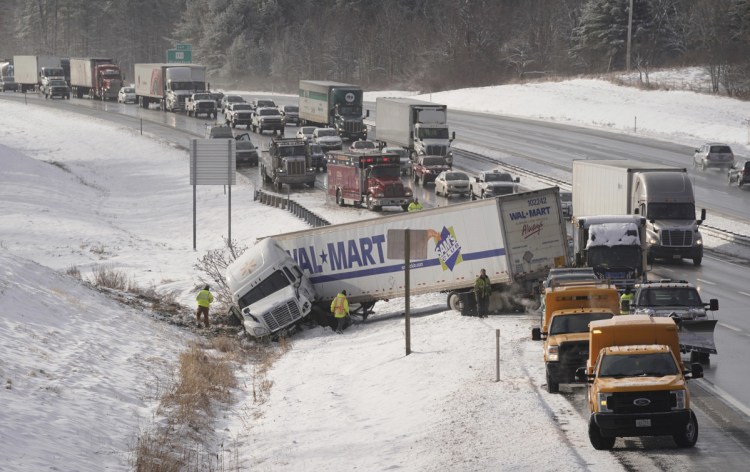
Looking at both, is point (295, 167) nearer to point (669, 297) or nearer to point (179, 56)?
point (669, 297)

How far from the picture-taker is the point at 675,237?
A: 1549 inches

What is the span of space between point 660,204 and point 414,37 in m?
104

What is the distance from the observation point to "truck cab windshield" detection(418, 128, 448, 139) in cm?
6475

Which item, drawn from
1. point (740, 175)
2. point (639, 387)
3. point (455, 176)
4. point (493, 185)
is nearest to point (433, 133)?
point (455, 176)

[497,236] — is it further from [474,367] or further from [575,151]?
[575,151]

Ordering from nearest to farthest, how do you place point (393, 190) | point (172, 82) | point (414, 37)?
point (393, 190), point (172, 82), point (414, 37)

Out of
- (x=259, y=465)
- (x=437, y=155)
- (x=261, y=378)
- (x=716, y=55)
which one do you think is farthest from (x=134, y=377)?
(x=716, y=55)

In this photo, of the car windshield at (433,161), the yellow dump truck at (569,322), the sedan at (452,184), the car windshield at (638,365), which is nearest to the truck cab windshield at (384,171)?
the sedan at (452,184)

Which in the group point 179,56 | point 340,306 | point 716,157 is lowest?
point 340,306

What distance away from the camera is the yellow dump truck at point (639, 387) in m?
17.3

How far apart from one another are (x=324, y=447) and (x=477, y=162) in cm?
5081

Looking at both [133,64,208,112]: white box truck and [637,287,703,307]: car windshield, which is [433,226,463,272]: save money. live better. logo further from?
[133,64,208,112]: white box truck

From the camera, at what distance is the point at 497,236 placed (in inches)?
1256

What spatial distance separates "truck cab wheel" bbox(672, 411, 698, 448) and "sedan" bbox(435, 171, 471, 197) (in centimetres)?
3875
